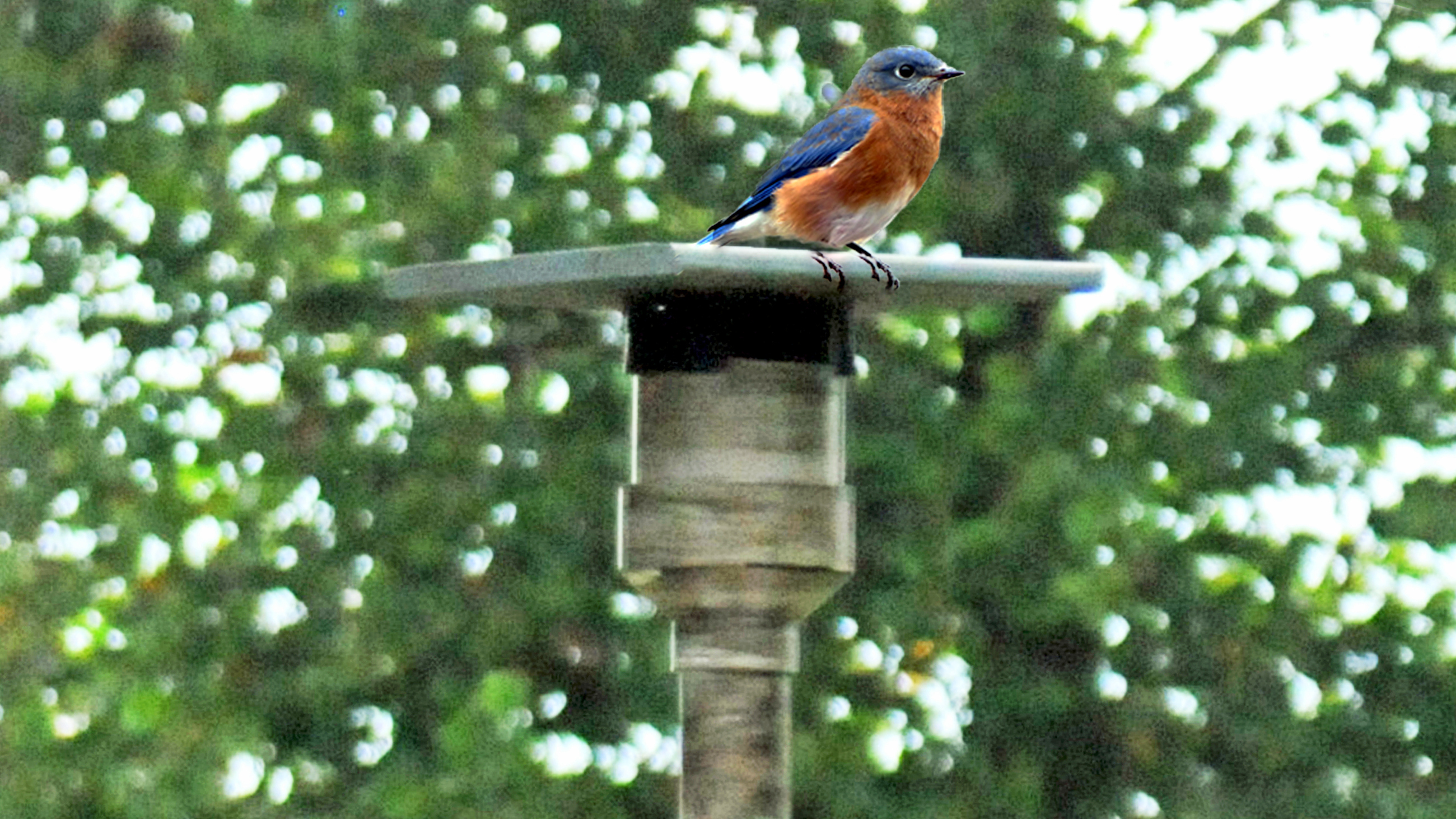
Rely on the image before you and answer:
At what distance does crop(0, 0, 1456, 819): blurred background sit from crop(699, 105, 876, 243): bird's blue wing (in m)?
2.30

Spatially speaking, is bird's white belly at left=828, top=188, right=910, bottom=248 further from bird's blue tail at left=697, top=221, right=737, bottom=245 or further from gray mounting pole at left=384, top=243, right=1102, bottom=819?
gray mounting pole at left=384, top=243, right=1102, bottom=819

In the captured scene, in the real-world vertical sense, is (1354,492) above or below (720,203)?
below

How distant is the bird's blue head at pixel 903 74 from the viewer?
4.17 m

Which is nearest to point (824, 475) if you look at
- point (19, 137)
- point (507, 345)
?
point (507, 345)

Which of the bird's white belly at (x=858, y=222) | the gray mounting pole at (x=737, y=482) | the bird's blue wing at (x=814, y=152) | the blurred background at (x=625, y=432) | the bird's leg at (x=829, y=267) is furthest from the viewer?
the blurred background at (x=625, y=432)

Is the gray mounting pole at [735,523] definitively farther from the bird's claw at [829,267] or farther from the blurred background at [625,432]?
the blurred background at [625,432]

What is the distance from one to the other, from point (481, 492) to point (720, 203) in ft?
3.75

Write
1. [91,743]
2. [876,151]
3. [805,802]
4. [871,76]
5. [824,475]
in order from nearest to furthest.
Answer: [824,475], [876,151], [871,76], [805,802], [91,743]

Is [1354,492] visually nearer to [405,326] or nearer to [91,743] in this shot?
[405,326]

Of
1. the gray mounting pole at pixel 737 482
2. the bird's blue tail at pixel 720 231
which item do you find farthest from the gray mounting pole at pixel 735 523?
the bird's blue tail at pixel 720 231

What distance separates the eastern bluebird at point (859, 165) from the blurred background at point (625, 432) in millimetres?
2217

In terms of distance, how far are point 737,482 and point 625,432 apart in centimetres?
321

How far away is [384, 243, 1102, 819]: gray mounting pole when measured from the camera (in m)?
3.43

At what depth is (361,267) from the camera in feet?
22.4
